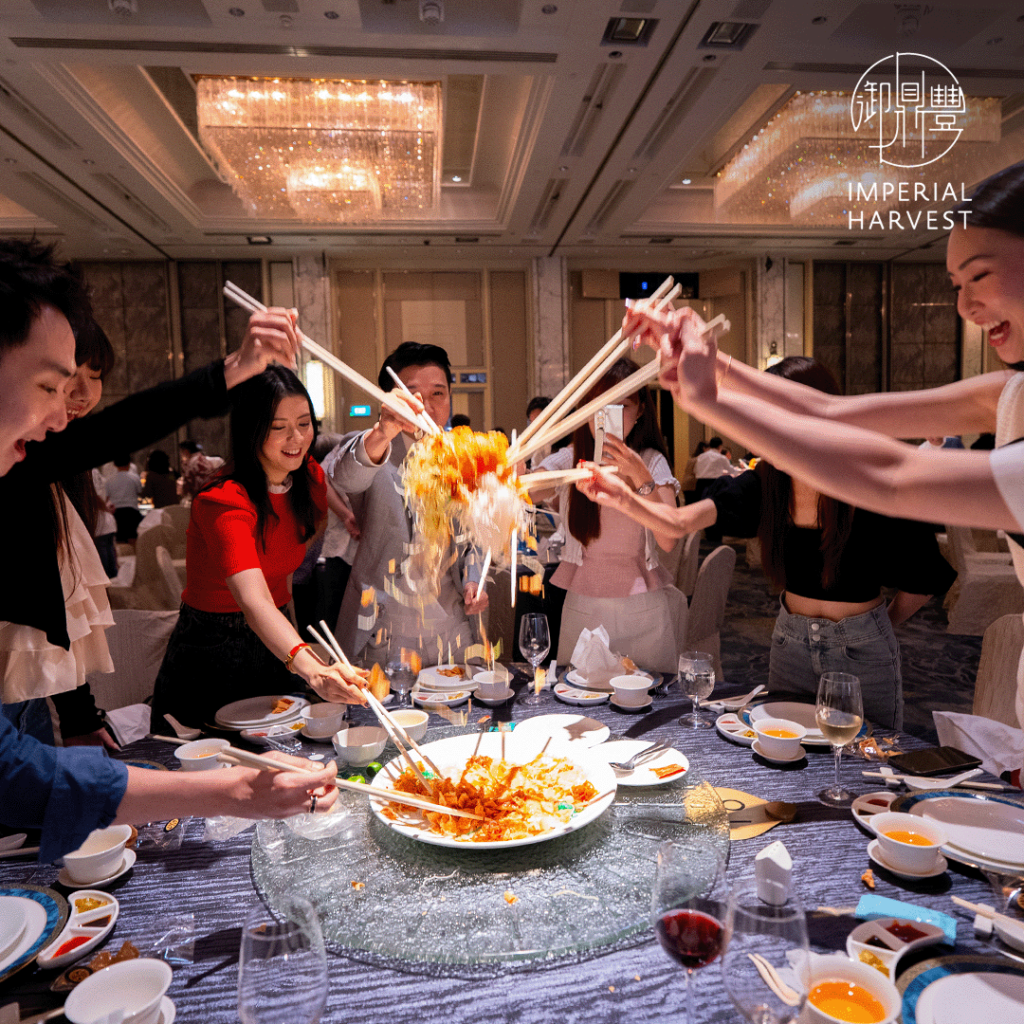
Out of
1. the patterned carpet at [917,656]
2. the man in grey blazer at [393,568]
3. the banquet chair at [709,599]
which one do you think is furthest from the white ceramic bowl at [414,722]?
the patterned carpet at [917,656]

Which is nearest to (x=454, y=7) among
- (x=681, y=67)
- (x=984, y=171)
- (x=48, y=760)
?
(x=681, y=67)

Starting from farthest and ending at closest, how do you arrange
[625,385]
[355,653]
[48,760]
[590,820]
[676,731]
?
[355,653] → [676,731] → [625,385] → [590,820] → [48,760]

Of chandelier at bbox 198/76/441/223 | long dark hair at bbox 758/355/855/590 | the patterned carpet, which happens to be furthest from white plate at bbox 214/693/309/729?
chandelier at bbox 198/76/441/223

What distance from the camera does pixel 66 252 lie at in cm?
1006

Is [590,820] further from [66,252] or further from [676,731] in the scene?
[66,252]

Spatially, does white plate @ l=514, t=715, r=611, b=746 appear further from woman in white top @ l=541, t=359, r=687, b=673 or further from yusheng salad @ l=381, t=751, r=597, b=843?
woman in white top @ l=541, t=359, r=687, b=673

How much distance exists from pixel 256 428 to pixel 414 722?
41.4 inches

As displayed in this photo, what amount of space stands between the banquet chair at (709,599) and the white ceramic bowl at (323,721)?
7.04ft

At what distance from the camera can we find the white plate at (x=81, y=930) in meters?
0.96

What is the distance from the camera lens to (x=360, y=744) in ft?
5.09

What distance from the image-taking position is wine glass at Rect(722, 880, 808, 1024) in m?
0.76

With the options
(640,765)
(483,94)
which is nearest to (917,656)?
(640,765)

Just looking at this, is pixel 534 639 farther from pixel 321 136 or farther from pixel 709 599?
pixel 321 136

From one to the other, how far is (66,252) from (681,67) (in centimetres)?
871
